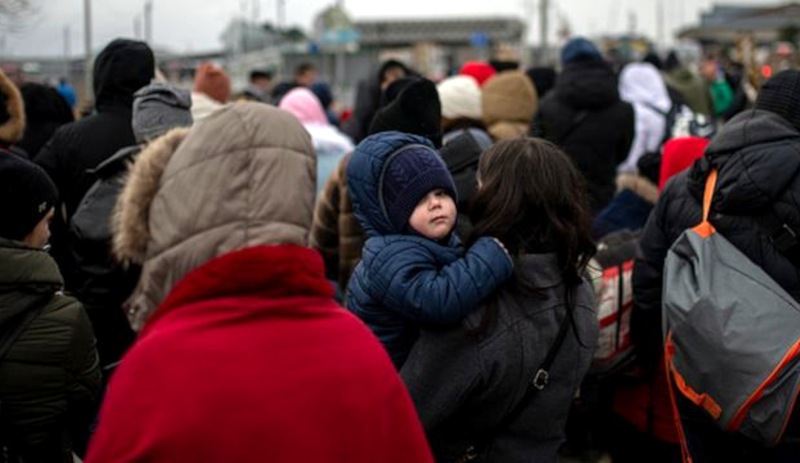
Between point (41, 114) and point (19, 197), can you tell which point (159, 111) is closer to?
point (19, 197)

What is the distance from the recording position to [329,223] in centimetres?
446

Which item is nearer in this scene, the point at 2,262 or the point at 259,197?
the point at 259,197

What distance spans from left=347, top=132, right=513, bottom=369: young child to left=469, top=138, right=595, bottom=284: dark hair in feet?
0.41

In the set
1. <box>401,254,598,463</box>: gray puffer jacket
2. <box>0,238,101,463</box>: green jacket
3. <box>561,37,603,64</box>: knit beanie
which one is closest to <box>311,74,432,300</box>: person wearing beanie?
<box>0,238,101,463</box>: green jacket

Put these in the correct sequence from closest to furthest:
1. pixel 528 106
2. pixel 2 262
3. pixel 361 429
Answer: pixel 361 429, pixel 2 262, pixel 528 106

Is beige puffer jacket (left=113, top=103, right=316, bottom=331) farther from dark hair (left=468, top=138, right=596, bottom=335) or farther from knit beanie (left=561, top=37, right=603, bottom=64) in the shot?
knit beanie (left=561, top=37, right=603, bottom=64)

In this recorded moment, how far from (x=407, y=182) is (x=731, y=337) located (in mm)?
1286

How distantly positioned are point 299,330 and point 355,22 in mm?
64062

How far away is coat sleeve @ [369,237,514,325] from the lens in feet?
8.42

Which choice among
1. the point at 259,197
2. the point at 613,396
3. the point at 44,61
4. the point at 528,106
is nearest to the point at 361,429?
the point at 259,197

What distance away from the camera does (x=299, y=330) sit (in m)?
1.81

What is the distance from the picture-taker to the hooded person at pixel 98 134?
4430mm

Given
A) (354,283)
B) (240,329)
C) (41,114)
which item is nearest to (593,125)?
(41,114)

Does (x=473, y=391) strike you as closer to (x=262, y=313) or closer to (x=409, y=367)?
(x=409, y=367)
